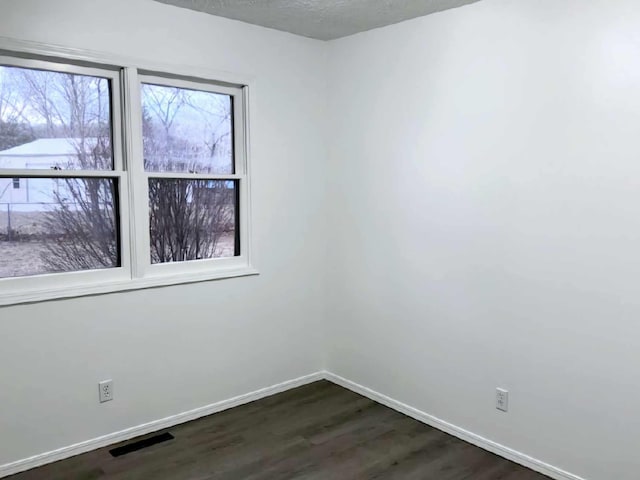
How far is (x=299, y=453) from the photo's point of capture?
3.15 metres

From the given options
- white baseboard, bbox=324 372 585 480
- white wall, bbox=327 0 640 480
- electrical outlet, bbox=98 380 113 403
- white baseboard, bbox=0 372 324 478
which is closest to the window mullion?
electrical outlet, bbox=98 380 113 403

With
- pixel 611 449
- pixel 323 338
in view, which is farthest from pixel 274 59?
pixel 611 449

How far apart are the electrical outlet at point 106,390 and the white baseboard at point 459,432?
1.72m

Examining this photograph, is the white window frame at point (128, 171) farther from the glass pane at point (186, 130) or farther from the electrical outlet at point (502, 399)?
the electrical outlet at point (502, 399)

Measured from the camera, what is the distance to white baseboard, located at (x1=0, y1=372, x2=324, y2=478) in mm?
2936

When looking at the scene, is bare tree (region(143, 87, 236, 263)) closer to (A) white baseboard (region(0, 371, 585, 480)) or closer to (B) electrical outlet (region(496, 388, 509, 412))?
(A) white baseboard (region(0, 371, 585, 480))

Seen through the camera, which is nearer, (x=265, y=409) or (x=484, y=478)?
(x=484, y=478)

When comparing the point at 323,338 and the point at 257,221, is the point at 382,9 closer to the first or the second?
the point at 257,221

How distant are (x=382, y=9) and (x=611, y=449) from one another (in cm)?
272

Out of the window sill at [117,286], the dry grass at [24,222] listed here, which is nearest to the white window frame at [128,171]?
the window sill at [117,286]

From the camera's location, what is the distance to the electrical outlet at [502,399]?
3.10 m

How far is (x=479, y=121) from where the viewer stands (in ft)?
10.3

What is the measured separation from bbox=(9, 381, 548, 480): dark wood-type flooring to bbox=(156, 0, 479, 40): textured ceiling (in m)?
2.61

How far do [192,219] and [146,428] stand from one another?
1.36 meters
